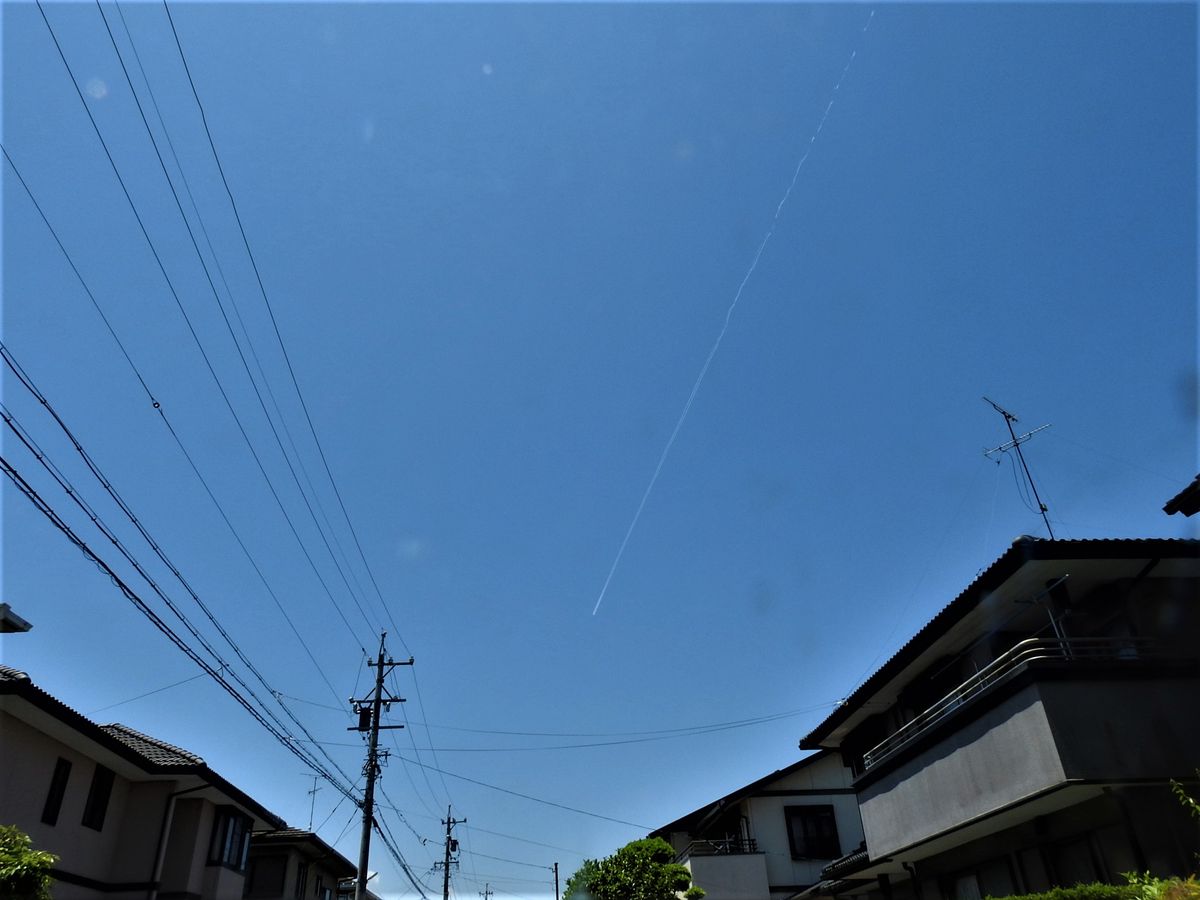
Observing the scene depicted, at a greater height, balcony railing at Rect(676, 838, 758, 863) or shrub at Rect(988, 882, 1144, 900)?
balcony railing at Rect(676, 838, 758, 863)

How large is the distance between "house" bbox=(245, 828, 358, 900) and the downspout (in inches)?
309

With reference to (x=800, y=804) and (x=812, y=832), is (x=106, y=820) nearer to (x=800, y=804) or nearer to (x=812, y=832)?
(x=800, y=804)

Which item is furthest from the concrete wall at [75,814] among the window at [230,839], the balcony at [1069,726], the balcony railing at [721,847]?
the balcony at [1069,726]

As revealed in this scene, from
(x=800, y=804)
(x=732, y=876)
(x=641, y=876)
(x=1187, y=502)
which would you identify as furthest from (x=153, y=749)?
(x=1187, y=502)

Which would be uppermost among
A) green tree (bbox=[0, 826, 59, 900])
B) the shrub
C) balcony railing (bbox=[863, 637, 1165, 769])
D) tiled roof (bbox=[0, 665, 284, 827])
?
tiled roof (bbox=[0, 665, 284, 827])

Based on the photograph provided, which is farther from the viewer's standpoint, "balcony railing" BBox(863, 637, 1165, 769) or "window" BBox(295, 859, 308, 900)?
"window" BBox(295, 859, 308, 900)

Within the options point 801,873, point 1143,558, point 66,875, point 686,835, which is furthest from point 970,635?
point 686,835

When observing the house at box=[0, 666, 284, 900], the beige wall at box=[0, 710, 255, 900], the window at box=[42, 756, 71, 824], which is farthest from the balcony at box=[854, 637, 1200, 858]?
the window at box=[42, 756, 71, 824]

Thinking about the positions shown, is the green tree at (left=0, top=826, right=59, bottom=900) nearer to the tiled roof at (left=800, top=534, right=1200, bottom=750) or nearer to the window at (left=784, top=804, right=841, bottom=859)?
the tiled roof at (left=800, top=534, right=1200, bottom=750)

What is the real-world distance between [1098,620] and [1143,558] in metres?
1.57

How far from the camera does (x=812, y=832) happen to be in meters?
31.2

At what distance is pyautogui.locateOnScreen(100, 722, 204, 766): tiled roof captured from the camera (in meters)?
22.1

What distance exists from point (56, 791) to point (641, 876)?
18.1 metres

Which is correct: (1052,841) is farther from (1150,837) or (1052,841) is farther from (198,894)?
(198,894)
